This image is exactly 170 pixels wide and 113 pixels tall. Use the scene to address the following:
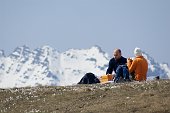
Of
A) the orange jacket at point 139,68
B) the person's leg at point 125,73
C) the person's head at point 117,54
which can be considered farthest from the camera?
the person's head at point 117,54

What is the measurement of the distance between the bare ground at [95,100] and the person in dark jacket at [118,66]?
16.4ft

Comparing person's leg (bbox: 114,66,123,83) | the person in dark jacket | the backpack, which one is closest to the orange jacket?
the person in dark jacket

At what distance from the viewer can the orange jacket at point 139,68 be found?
32750 mm

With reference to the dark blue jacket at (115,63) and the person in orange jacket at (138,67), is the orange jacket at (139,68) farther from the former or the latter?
the dark blue jacket at (115,63)

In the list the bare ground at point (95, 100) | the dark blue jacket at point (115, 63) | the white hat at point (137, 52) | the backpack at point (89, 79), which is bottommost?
the bare ground at point (95, 100)

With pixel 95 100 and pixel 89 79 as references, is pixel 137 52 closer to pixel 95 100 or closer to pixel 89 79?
pixel 89 79

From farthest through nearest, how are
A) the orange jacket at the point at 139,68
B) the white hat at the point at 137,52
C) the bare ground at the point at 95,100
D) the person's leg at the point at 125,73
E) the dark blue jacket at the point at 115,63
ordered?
the dark blue jacket at the point at 115,63, the white hat at the point at 137,52, the orange jacket at the point at 139,68, the person's leg at the point at 125,73, the bare ground at the point at 95,100

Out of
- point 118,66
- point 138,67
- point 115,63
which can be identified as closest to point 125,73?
point 138,67

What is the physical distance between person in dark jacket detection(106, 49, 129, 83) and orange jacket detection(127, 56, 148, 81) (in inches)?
20.9

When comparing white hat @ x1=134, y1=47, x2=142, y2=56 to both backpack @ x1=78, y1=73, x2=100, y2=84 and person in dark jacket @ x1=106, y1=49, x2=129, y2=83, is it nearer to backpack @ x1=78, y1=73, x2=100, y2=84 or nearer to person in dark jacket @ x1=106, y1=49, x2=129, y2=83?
person in dark jacket @ x1=106, y1=49, x2=129, y2=83

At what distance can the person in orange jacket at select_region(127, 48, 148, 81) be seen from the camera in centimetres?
3278

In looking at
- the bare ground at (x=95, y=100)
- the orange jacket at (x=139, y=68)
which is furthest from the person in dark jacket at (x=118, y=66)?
the bare ground at (x=95, y=100)

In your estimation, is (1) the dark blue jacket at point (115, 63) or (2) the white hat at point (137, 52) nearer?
(2) the white hat at point (137, 52)

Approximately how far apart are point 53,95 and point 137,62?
7.64 meters
